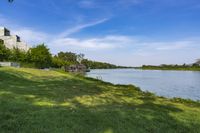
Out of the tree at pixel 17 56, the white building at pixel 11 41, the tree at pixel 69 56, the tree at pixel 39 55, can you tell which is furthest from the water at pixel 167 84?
the tree at pixel 69 56

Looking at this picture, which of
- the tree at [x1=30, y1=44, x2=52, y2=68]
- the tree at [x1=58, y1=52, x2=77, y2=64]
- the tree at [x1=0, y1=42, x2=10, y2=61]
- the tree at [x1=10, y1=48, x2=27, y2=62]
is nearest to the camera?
the tree at [x1=0, y1=42, x2=10, y2=61]

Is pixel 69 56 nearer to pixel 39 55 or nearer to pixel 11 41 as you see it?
pixel 11 41

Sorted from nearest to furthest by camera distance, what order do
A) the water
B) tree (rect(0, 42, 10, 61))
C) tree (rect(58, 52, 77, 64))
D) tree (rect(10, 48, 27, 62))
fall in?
the water < tree (rect(0, 42, 10, 61)) < tree (rect(10, 48, 27, 62)) < tree (rect(58, 52, 77, 64))

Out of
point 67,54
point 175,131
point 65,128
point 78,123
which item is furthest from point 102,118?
point 67,54

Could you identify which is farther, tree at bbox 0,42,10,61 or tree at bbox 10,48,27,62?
tree at bbox 10,48,27,62

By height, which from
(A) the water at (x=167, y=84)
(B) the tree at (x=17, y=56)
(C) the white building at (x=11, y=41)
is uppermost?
(C) the white building at (x=11, y=41)

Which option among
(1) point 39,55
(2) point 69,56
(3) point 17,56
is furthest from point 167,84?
(2) point 69,56

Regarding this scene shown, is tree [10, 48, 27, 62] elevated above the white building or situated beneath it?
situated beneath

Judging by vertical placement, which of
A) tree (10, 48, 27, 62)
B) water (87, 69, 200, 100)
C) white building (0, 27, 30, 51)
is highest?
white building (0, 27, 30, 51)

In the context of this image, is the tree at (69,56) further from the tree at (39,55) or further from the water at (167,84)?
the water at (167,84)

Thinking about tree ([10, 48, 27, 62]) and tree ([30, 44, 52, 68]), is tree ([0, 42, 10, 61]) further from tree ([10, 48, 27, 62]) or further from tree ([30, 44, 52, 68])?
tree ([30, 44, 52, 68])

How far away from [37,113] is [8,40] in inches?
3806

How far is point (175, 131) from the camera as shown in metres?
A: 7.82

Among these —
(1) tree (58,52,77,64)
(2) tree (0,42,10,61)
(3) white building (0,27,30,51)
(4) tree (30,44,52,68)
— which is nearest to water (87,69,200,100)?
(4) tree (30,44,52,68)
